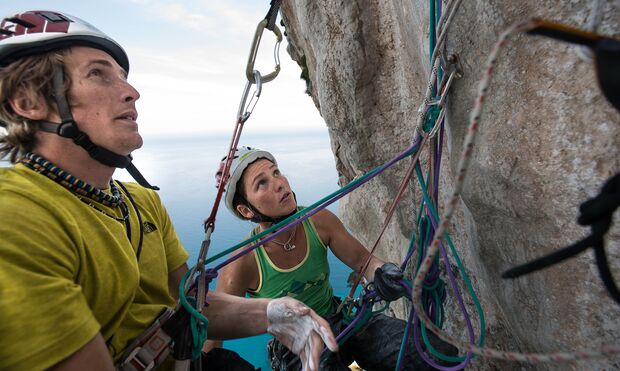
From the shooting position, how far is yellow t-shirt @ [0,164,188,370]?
0.83m

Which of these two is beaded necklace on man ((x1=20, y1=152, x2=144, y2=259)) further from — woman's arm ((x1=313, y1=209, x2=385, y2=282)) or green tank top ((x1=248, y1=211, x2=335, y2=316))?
woman's arm ((x1=313, y1=209, x2=385, y2=282))

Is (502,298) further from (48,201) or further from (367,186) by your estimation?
(367,186)

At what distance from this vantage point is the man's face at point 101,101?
4.37ft

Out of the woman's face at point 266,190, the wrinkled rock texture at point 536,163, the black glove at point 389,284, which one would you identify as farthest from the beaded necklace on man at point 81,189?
the wrinkled rock texture at point 536,163

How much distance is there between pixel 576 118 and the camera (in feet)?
2.83

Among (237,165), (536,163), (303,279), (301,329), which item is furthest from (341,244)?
(536,163)

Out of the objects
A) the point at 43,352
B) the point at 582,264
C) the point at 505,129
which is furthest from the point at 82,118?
the point at 582,264

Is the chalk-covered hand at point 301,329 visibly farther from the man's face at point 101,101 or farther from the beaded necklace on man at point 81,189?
the man's face at point 101,101

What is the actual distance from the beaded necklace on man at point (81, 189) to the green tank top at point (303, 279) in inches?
39.1

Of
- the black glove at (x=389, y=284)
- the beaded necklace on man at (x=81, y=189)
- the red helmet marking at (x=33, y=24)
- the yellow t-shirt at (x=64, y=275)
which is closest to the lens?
the yellow t-shirt at (x=64, y=275)

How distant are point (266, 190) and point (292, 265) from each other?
574 mm

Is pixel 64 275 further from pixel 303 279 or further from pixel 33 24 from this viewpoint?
pixel 303 279

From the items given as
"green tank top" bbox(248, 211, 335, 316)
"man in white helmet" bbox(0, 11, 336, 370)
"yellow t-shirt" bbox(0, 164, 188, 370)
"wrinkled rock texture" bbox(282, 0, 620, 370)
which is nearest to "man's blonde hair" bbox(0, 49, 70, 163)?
"man in white helmet" bbox(0, 11, 336, 370)

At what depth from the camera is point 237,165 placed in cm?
242
